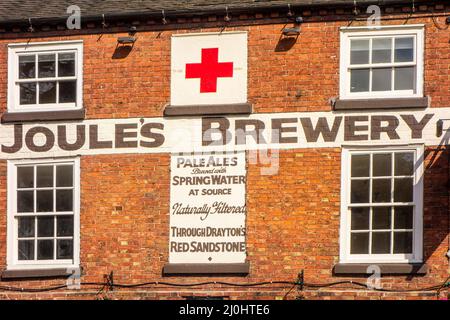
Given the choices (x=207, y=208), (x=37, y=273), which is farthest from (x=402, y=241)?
(x=37, y=273)

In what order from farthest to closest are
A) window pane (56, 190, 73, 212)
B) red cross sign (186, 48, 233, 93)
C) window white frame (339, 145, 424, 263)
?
1. window pane (56, 190, 73, 212)
2. red cross sign (186, 48, 233, 93)
3. window white frame (339, 145, 424, 263)

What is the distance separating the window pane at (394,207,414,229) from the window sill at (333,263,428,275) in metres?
0.62

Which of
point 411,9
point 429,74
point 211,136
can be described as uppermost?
point 411,9

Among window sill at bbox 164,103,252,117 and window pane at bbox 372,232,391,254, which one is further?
window sill at bbox 164,103,252,117

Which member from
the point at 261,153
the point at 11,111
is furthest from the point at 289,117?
the point at 11,111

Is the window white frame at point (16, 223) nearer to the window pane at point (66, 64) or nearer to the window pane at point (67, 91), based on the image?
the window pane at point (67, 91)

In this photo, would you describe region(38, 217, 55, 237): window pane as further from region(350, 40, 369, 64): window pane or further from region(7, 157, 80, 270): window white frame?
region(350, 40, 369, 64): window pane

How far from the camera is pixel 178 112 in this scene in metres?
16.3

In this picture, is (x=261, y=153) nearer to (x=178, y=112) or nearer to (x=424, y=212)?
(x=178, y=112)

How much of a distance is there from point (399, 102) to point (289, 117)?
1.78 m

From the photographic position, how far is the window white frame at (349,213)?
15.5 meters

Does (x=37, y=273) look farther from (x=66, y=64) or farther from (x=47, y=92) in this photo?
(x=66, y=64)

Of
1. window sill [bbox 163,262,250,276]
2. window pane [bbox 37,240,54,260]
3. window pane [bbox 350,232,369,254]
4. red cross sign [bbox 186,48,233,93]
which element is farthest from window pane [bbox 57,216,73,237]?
window pane [bbox 350,232,369,254]

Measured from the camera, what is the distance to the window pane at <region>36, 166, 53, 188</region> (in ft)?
54.8
